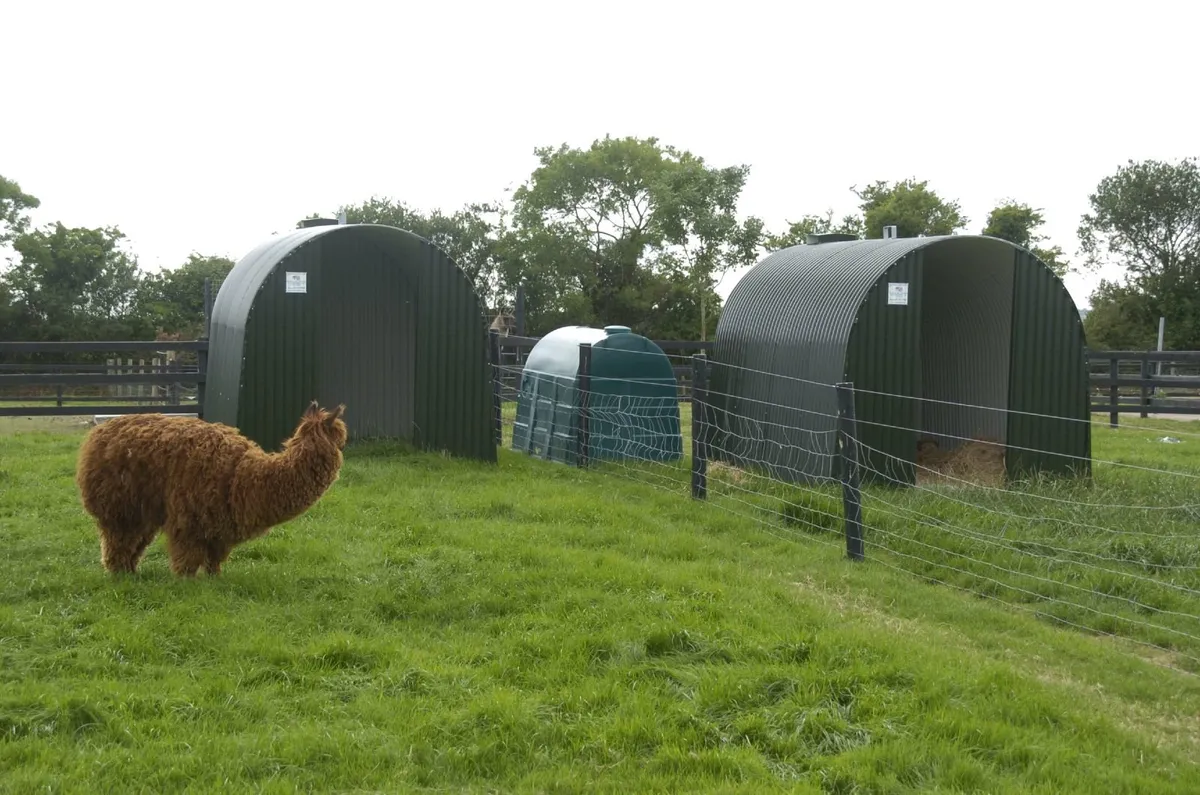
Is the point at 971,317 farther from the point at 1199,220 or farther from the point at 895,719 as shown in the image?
the point at 1199,220

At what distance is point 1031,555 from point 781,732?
168 inches

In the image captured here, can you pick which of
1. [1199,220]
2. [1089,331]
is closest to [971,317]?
[1089,331]

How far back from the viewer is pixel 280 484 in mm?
7359

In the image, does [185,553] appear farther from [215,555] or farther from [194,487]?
[194,487]

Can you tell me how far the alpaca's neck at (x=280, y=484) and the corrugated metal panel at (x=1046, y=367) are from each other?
8.52 meters

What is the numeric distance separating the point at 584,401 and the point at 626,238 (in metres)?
34.6

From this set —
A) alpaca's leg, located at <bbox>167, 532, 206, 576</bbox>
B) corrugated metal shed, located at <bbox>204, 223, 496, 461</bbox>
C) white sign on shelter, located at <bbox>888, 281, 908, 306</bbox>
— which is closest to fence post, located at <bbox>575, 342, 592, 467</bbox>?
corrugated metal shed, located at <bbox>204, 223, 496, 461</bbox>

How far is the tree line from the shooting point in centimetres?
4025

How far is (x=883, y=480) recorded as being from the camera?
1209cm

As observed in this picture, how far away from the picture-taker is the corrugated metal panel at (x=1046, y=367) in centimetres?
1279

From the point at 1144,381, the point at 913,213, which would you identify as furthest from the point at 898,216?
the point at 1144,381

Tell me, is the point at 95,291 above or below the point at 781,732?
above

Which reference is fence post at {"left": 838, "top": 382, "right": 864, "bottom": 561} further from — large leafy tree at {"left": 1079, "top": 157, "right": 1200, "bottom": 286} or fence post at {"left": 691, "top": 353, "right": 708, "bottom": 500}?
large leafy tree at {"left": 1079, "top": 157, "right": 1200, "bottom": 286}

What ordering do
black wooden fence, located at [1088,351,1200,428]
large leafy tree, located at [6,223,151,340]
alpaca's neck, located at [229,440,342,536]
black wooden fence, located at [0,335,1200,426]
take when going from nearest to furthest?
1. alpaca's neck, located at [229,440,342,536]
2. black wooden fence, located at [0,335,1200,426]
3. black wooden fence, located at [1088,351,1200,428]
4. large leafy tree, located at [6,223,151,340]
